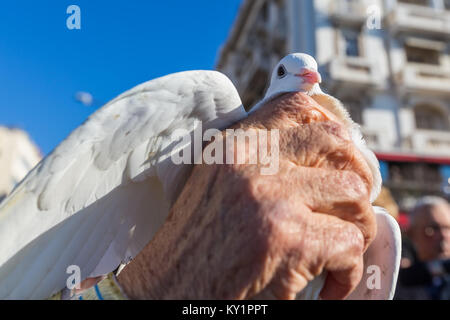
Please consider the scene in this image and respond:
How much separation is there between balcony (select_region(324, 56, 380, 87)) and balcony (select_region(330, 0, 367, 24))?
4.40 feet

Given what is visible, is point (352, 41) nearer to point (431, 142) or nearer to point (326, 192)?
point (431, 142)

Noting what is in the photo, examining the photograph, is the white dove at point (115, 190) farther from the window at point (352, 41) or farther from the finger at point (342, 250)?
the window at point (352, 41)

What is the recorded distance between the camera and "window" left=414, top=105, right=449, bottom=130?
13.0m

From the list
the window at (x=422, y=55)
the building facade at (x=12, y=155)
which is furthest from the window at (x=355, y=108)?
the building facade at (x=12, y=155)

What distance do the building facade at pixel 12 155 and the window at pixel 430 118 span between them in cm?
2095

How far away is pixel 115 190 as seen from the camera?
1.44 metres

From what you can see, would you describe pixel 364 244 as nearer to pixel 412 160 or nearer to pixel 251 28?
→ pixel 412 160

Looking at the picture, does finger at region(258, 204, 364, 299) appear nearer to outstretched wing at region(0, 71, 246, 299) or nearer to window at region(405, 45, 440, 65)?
outstretched wing at region(0, 71, 246, 299)

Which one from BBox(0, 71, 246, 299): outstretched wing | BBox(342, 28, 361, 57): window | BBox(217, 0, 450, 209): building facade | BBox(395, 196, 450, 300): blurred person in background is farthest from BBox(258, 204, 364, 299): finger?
BBox(342, 28, 361, 57): window

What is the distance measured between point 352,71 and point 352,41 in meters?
1.59

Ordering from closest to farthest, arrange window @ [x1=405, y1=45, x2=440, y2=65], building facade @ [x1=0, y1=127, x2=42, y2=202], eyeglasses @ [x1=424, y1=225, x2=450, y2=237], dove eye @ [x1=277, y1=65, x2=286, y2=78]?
dove eye @ [x1=277, y1=65, x2=286, y2=78] < eyeglasses @ [x1=424, y1=225, x2=450, y2=237] < window @ [x1=405, y1=45, x2=440, y2=65] < building facade @ [x1=0, y1=127, x2=42, y2=202]

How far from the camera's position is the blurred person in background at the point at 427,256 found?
3.13m

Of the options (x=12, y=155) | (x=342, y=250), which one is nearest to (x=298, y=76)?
(x=342, y=250)

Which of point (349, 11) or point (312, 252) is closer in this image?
point (312, 252)
